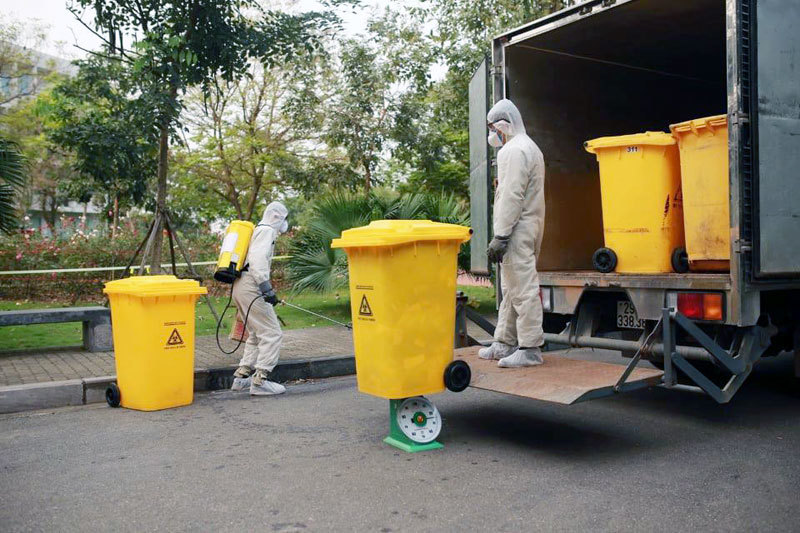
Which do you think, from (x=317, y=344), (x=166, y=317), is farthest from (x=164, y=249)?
(x=166, y=317)

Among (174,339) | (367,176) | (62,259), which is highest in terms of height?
(367,176)

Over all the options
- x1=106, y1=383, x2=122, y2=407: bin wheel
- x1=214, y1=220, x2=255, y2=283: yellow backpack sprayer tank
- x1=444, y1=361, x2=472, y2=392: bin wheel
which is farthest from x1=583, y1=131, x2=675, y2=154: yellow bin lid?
x1=106, y1=383, x2=122, y2=407: bin wheel

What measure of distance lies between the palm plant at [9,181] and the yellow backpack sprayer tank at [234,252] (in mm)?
3546

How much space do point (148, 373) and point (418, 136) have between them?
8.80 m

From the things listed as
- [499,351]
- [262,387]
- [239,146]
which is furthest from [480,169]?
[239,146]

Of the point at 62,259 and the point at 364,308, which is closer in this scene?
the point at 364,308

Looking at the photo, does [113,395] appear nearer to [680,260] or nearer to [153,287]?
[153,287]

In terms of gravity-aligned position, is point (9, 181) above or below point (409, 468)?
above

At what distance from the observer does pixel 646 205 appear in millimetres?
5648

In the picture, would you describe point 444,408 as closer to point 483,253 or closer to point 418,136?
point 483,253

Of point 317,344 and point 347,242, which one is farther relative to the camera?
point 317,344

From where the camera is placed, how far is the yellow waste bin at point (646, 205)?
18.3 feet

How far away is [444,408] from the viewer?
5875 mm

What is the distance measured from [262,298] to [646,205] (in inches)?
134
